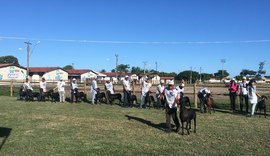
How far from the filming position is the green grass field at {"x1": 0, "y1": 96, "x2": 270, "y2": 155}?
10281mm

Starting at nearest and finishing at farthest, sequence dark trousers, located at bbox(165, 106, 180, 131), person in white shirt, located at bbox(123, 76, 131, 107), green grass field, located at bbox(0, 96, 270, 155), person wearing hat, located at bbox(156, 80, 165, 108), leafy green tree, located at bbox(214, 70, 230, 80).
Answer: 1. green grass field, located at bbox(0, 96, 270, 155)
2. dark trousers, located at bbox(165, 106, 180, 131)
3. person wearing hat, located at bbox(156, 80, 165, 108)
4. person in white shirt, located at bbox(123, 76, 131, 107)
5. leafy green tree, located at bbox(214, 70, 230, 80)

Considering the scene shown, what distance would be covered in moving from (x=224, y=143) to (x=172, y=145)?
5.31 feet

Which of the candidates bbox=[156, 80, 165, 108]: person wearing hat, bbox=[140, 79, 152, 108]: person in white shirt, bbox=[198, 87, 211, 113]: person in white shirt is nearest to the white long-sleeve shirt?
bbox=[198, 87, 211, 113]: person in white shirt

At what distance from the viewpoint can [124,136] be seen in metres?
12.2

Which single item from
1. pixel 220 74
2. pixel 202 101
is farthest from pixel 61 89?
pixel 220 74

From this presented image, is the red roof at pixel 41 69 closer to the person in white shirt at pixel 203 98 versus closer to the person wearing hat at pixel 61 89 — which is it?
the person wearing hat at pixel 61 89

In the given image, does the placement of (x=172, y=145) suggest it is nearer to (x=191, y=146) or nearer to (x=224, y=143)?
(x=191, y=146)

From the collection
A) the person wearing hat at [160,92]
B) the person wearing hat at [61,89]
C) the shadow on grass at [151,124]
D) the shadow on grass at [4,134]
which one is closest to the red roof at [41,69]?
the person wearing hat at [61,89]

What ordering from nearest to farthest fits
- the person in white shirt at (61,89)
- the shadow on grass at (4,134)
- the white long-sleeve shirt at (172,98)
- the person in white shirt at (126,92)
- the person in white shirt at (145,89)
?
the shadow on grass at (4,134) < the white long-sleeve shirt at (172,98) < the person in white shirt at (145,89) < the person in white shirt at (126,92) < the person in white shirt at (61,89)

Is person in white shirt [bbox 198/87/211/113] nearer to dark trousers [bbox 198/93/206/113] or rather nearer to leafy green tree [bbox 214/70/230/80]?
dark trousers [bbox 198/93/206/113]

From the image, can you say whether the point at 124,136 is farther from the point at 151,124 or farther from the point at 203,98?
the point at 203,98

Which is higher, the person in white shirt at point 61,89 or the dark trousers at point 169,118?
the person in white shirt at point 61,89

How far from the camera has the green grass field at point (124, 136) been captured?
10.3 meters

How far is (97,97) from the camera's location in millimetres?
24312
